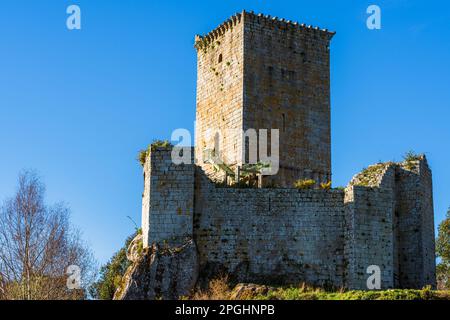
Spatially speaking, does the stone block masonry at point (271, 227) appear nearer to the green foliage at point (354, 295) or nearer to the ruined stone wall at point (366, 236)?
the ruined stone wall at point (366, 236)

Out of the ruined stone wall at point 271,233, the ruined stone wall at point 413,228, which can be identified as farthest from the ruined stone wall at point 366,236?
the ruined stone wall at point 413,228

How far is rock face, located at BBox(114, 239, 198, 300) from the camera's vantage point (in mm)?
29562

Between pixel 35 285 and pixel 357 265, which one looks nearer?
pixel 357 265

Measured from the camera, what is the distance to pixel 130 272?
30156mm

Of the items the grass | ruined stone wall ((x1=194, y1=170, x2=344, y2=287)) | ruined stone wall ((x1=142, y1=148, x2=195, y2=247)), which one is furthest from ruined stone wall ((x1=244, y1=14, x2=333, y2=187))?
the grass

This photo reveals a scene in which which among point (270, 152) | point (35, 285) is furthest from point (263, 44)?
point (35, 285)

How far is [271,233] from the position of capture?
99.7 ft

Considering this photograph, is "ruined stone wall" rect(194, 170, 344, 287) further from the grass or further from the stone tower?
the stone tower

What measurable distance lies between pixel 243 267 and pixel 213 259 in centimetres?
104

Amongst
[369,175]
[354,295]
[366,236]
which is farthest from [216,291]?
[369,175]

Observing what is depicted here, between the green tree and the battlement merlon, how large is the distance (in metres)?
13.0

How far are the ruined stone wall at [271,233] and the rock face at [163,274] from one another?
0.62 m

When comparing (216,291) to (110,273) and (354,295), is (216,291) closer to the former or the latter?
(354,295)
